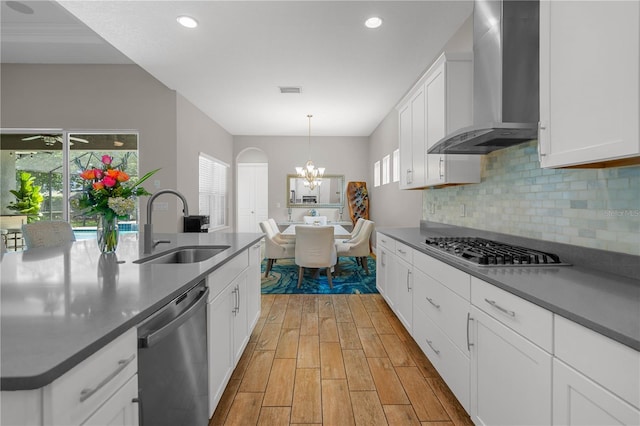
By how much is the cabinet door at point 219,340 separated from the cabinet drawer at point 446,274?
1.26 metres

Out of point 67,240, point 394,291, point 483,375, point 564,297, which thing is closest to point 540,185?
point 564,297

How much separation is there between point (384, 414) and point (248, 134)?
6.95m

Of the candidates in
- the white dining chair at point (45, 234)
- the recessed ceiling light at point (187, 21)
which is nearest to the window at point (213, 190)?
the recessed ceiling light at point (187, 21)

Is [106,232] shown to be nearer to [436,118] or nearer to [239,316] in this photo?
[239,316]

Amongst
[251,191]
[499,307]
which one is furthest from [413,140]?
[251,191]

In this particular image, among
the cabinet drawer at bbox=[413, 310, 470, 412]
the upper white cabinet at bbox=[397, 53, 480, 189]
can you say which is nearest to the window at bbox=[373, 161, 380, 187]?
the upper white cabinet at bbox=[397, 53, 480, 189]

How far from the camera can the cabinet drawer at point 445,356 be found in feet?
5.11

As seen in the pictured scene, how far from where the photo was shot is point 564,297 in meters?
1.03

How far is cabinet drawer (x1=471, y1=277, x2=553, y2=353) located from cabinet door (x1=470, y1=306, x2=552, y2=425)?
0.10 feet

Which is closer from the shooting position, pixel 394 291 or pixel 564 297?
pixel 564 297

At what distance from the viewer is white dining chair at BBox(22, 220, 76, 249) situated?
7.29ft

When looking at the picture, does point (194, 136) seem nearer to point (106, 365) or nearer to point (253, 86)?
point (253, 86)

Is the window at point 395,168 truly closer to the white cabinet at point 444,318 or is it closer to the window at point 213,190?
the white cabinet at point 444,318

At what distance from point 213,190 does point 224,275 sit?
5180mm
